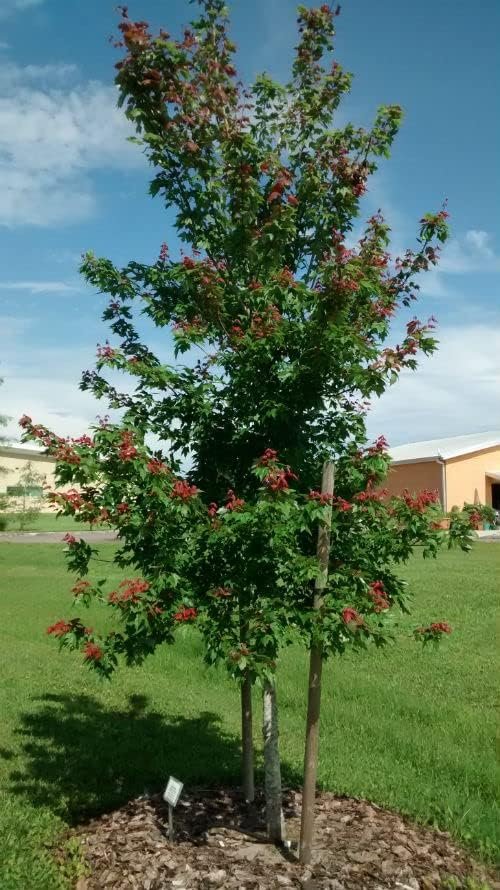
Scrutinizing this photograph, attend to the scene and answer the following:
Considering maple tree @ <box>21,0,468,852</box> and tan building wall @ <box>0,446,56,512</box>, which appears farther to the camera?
tan building wall @ <box>0,446,56,512</box>

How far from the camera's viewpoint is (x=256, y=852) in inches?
190

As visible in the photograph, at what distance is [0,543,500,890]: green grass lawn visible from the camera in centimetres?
552

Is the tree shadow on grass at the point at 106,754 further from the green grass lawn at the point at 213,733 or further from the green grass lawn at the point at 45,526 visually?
the green grass lawn at the point at 45,526

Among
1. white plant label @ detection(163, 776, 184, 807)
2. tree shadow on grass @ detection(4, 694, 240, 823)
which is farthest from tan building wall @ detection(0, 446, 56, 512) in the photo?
white plant label @ detection(163, 776, 184, 807)

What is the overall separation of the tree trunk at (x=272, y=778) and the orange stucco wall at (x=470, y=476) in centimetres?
2755

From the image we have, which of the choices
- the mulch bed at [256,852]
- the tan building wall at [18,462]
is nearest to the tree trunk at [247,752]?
the mulch bed at [256,852]

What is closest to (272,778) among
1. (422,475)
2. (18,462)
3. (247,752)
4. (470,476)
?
(247,752)

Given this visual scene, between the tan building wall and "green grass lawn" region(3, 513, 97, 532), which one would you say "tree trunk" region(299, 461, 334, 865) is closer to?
"green grass lawn" region(3, 513, 97, 532)

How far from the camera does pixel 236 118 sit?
5109 millimetres

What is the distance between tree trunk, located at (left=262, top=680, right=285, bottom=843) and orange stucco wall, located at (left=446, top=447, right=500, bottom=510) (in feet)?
90.4

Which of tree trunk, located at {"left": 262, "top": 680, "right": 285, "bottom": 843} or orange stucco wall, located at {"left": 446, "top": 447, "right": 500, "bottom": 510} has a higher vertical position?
orange stucco wall, located at {"left": 446, "top": 447, "right": 500, "bottom": 510}

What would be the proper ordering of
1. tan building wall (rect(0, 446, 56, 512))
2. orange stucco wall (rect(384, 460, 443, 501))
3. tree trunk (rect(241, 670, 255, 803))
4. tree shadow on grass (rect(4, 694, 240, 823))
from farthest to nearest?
tan building wall (rect(0, 446, 56, 512))
orange stucco wall (rect(384, 460, 443, 501))
tree shadow on grass (rect(4, 694, 240, 823))
tree trunk (rect(241, 670, 255, 803))

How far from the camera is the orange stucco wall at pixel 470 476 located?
3181 cm

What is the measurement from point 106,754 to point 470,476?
28.5m
